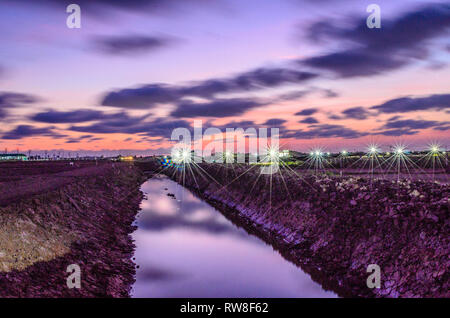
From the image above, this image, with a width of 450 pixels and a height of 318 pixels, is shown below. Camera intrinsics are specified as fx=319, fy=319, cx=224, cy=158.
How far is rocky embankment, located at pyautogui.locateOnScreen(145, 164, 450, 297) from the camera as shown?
15055 millimetres

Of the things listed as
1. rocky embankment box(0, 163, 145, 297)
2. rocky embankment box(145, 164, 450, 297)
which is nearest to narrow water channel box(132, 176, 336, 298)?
rocky embankment box(145, 164, 450, 297)

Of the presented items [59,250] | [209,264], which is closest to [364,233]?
[209,264]

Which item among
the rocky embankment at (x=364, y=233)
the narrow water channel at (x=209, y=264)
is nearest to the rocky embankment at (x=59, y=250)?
the narrow water channel at (x=209, y=264)

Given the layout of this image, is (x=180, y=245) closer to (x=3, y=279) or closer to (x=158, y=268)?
(x=158, y=268)

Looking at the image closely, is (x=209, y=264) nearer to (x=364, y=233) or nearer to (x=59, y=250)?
(x=59, y=250)

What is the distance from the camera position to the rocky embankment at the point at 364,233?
15055mm

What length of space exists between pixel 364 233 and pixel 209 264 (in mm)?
11192

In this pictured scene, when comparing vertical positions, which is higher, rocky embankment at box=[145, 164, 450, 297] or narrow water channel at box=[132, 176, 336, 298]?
rocky embankment at box=[145, 164, 450, 297]

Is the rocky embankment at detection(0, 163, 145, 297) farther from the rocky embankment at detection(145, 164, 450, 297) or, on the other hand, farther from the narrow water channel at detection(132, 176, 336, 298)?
the rocky embankment at detection(145, 164, 450, 297)

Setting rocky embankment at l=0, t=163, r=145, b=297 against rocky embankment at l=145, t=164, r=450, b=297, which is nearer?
rocky embankment at l=0, t=163, r=145, b=297

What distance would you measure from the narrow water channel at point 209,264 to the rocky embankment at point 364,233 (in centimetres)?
135

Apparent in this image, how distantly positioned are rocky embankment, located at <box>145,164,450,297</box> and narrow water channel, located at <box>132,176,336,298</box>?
135 cm

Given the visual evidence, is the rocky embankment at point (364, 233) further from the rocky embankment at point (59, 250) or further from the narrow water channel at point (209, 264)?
the rocky embankment at point (59, 250)

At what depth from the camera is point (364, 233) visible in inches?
773
